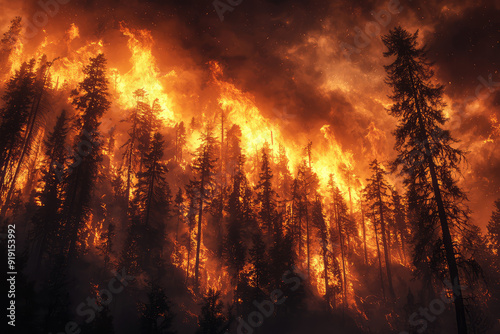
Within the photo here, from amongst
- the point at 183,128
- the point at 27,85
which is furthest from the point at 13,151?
the point at 183,128

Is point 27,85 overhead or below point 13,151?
overhead

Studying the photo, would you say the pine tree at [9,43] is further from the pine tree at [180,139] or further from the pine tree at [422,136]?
the pine tree at [422,136]

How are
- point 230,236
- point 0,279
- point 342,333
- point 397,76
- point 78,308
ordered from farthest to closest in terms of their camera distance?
point 342,333, point 230,236, point 78,308, point 397,76, point 0,279

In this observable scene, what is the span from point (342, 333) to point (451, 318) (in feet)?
54.3

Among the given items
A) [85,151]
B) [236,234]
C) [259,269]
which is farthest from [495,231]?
[85,151]

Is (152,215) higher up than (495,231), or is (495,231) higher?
(495,231)

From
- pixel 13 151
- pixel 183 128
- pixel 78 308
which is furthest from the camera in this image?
pixel 183 128

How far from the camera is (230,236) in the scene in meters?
31.0

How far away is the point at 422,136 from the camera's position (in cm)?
1401

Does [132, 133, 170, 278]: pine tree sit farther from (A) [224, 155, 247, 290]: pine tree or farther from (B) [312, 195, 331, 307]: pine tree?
(B) [312, 195, 331, 307]: pine tree

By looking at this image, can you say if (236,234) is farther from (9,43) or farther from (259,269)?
(9,43)

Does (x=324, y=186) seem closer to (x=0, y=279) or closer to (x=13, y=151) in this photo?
(x=13, y=151)

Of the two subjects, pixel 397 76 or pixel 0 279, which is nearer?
pixel 0 279

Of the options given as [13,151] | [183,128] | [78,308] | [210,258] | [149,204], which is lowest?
[78,308]
